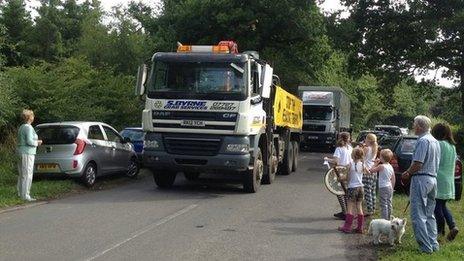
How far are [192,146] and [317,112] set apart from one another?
19.8m

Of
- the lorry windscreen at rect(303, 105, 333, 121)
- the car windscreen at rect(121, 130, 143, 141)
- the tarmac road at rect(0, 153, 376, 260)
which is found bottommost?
the tarmac road at rect(0, 153, 376, 260)

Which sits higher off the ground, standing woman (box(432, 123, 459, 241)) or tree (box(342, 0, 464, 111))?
tree (box(342, 0, 464, 111))

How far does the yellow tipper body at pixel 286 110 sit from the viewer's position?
1622cm

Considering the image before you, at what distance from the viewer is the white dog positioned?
813 cm

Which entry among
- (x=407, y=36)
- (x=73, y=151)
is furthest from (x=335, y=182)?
(x=407, y=36)

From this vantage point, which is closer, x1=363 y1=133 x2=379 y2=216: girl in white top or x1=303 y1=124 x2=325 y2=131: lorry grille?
x1=363 y1=133 x2=379 y2=216: girl in white top

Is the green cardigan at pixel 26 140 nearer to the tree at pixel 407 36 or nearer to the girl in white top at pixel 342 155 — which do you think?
the girl in white top at pixel 342 155

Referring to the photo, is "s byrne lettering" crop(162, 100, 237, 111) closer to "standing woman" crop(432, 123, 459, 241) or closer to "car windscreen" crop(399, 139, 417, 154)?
"car windscreen" crop(399, 139, 417, 154)

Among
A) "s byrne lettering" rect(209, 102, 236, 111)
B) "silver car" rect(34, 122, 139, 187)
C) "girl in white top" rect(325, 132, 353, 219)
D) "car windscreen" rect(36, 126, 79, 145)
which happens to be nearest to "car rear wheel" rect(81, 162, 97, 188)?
"silver car" rect(34, 122, 139, 187)

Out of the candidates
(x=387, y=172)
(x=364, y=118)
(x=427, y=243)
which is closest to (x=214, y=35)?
(x=387, y=172)

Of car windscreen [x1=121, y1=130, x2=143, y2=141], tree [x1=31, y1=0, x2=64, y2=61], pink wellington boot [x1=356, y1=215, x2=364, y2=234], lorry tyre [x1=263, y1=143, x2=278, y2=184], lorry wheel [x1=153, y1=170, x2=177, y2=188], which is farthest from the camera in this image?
tree [x1=31, y1=0, x2=64, y2=61]

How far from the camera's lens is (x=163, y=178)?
14.8 m

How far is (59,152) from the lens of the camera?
13.9 meters

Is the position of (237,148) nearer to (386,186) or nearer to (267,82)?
(267,82)
